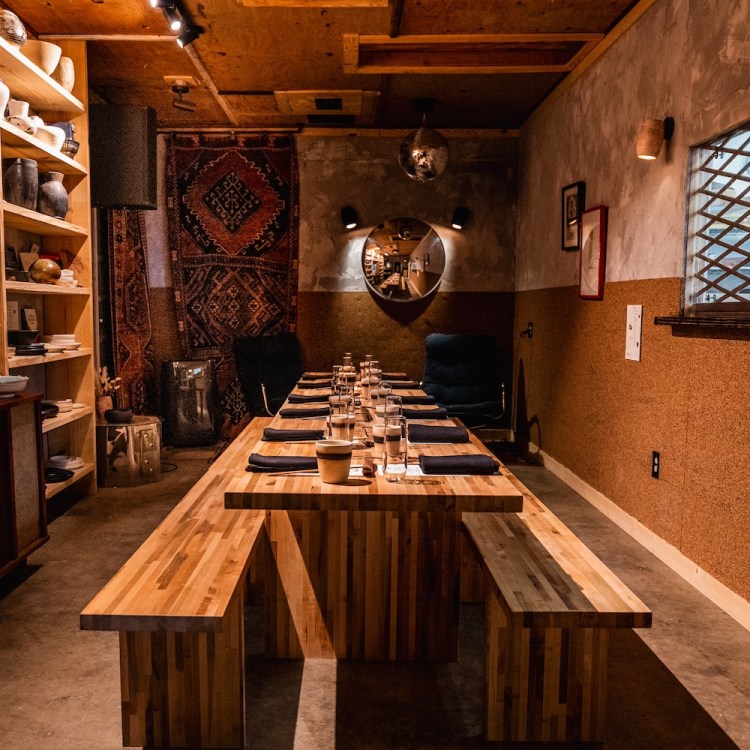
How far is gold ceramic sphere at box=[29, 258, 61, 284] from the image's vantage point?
386cm

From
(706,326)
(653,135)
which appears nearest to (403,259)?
(653,135)

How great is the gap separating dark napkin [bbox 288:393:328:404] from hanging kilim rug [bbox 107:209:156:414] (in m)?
2.37

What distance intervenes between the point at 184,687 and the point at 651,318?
285 cm

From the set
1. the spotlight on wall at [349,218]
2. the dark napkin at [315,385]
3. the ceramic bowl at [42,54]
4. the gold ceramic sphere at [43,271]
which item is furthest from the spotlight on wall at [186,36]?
the spotlight on wall at [349,218]

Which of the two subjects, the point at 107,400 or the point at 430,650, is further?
the point at 107,400

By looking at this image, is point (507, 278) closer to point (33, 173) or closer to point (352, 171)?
point (352, 171)

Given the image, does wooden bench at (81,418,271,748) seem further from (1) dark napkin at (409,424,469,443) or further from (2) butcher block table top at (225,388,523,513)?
(1) dark napkin at (409,424,469,443)

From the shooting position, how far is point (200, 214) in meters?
6.41

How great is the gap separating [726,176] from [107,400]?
4.28 meters

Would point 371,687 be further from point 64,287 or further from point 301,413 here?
point 64,287

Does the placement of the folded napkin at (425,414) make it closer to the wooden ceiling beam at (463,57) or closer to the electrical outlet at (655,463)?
the electrical outlet at (655,463)

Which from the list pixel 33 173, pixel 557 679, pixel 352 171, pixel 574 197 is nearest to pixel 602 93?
pixel 574 197

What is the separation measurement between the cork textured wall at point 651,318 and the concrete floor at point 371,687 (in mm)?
436

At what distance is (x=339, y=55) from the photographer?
4594mm
